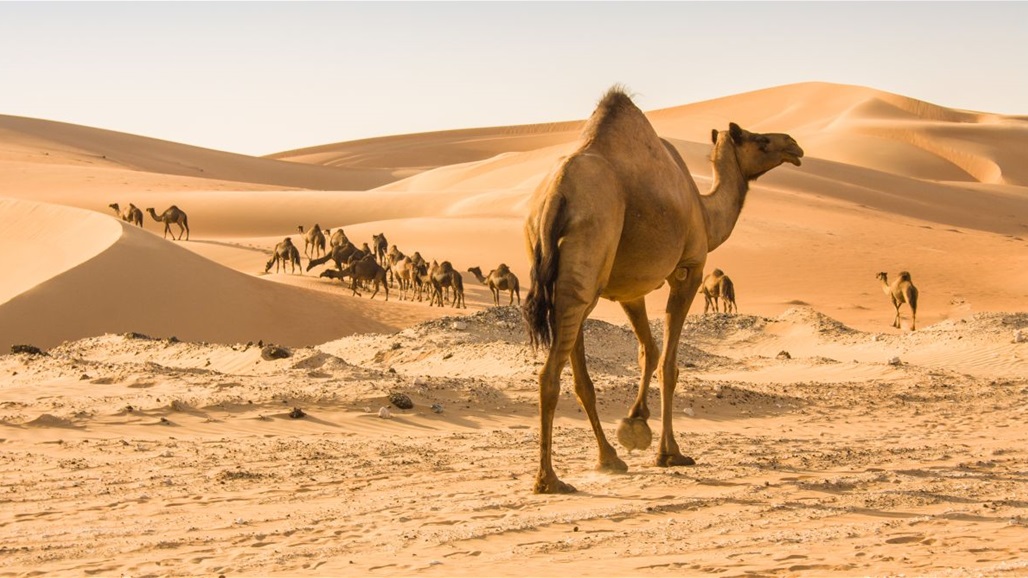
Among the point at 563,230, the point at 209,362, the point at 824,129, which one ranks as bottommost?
the point at 209,362

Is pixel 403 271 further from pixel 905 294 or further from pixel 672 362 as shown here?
pixel 672 362

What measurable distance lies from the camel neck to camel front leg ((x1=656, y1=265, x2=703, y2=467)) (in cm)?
54

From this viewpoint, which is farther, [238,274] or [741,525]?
[238,274]

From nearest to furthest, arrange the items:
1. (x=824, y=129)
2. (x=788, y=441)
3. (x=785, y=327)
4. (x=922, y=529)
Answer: (x=922, y=529) → (x=788, y=441) → (x=785, y=327) → (x=824, y=129)

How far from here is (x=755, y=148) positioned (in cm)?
1145

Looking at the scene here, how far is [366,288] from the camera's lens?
35656mm

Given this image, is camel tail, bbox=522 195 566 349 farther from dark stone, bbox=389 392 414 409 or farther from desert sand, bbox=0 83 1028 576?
dark stone, bbox=389 392 414 409

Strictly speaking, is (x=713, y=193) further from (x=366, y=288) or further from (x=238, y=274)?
(x=366, y=288)

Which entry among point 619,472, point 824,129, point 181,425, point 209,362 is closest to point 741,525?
point 619,472

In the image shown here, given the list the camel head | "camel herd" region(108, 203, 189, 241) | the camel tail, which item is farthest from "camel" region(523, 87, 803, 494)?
"camel herd" region(108, 203, 189, 241)

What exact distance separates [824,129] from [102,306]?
95.9 meters

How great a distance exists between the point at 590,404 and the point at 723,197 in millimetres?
2559

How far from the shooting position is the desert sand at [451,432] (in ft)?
22.8

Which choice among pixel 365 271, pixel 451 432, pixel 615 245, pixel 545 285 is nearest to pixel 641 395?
pixel 615 245
